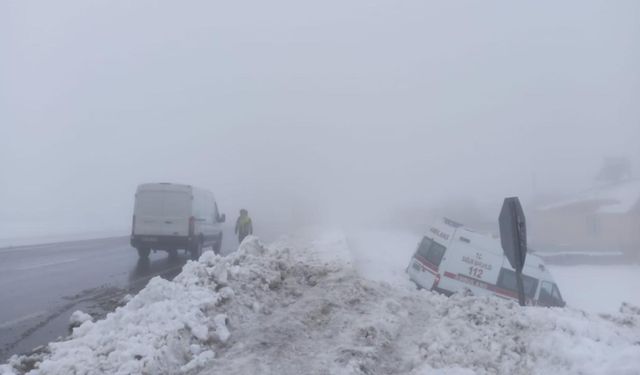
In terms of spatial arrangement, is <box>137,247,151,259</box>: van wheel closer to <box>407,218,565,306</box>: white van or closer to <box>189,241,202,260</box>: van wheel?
<box>189,241,202,260</box>: van wheel

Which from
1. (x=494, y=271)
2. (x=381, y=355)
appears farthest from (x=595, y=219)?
(x=381, y=355)

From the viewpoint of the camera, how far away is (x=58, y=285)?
1298cm

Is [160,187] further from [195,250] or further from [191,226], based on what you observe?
[195,250]

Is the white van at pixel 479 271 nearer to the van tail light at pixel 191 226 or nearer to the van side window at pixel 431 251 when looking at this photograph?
the van side window at pixel 431 251

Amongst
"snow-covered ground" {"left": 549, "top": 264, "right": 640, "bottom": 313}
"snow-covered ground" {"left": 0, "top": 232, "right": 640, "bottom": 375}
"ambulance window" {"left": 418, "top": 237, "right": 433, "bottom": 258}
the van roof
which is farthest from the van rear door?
"snow-covered ground" {"left": 549, "top": 264, "right": 640, "bottom": 313}

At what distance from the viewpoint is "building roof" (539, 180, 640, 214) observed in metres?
36.6

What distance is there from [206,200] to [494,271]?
1063cm

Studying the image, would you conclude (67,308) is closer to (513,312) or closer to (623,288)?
(513,312)

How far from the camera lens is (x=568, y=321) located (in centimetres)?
579

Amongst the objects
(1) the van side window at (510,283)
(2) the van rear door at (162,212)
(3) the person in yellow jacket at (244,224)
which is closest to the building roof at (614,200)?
(1) the van side window at (510,283)

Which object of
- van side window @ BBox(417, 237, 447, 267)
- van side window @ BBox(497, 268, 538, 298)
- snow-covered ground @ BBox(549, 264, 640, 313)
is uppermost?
van side window @ BBox(417, 237, 447, 267)

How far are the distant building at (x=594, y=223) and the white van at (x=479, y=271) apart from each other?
2372 centimetres

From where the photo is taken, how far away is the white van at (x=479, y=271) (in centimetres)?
1520

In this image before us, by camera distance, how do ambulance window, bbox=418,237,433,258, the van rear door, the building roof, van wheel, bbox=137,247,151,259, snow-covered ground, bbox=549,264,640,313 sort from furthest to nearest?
the building roof
snow-covered ground, bbox=549,264,640,313
van wheel, bbox=137,247,151,259
the van rear door
ambulance window, bbox=418,237,433,258
